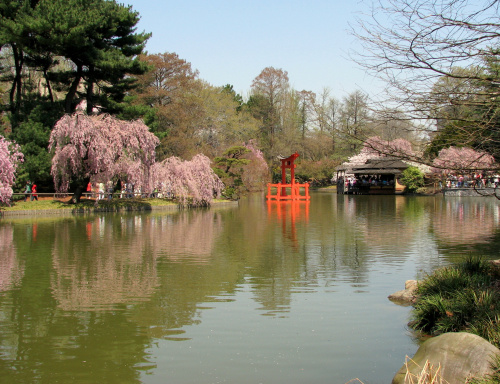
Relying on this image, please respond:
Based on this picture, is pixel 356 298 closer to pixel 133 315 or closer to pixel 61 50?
pixel 133 315

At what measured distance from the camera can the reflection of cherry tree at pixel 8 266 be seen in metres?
10.3

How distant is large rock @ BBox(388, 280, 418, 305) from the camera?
8641mm

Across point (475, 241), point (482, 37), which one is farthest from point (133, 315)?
point (475, 241)

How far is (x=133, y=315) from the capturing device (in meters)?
8.05

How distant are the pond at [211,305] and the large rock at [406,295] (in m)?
0.19

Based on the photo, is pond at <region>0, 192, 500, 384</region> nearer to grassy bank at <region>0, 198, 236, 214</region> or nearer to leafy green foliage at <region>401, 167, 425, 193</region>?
grassy bank at <region>0, 198, 236, 214</region>

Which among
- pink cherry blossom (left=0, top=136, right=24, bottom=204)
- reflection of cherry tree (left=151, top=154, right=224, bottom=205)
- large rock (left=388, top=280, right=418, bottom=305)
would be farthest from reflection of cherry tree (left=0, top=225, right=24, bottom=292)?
reflection of cherry tree (left=151, top=154, right=224, bottom=205)

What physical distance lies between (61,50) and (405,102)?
2552cm

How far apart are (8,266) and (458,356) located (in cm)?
1039

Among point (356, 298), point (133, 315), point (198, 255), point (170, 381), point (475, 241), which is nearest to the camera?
point (170, 381)

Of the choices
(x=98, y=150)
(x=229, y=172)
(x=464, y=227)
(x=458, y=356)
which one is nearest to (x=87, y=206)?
(x=98, y=150)

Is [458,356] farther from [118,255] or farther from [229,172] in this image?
[229,172]

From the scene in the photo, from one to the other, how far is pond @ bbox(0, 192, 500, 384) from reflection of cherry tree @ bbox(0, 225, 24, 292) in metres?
0.05

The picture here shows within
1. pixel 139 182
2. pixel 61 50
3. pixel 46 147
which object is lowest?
pixel 139 182
